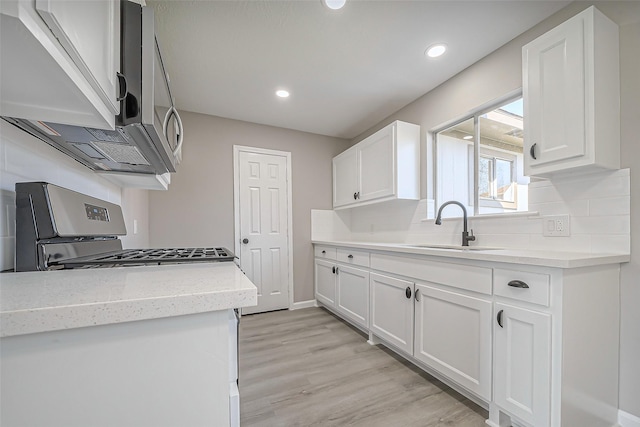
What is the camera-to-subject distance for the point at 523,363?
49.6 inches

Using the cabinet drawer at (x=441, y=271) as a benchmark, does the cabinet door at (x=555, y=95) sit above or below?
above

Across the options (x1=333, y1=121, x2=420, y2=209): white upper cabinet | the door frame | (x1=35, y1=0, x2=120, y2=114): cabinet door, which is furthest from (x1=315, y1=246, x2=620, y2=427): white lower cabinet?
the door frame

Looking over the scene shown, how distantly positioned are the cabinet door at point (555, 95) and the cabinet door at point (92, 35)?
198 centimetres

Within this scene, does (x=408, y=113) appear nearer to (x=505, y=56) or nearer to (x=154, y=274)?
(x=505, y=56)

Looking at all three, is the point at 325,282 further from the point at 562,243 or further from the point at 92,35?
the point at 92,35

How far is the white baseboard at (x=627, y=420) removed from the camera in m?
1.33

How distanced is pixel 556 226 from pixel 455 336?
0.92 m

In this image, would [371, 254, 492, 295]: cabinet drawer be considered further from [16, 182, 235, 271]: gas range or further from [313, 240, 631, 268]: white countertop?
[16, 182, 235, 271]: gas range

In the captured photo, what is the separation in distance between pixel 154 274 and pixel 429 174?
8.08ft

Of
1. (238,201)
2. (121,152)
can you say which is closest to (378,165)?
(238,201)

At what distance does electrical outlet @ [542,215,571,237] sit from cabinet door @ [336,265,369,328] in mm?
1325

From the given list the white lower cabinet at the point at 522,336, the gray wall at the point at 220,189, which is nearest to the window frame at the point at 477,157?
the white lower cabinet at the point at 522,336

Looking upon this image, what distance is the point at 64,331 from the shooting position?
19.5 inches

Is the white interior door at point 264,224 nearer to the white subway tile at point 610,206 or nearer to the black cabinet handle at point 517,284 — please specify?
the black cabinet handle at point 517,284
